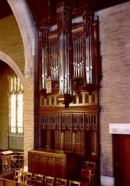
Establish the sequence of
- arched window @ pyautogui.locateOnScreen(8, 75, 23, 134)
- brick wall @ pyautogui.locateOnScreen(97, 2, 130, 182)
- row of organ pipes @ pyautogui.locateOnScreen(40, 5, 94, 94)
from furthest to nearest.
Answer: arched window @ pyautogui.locateOnScreen(8, 75, 23, 134) → row of organ pipes @ pyautogui.locateOnScreen(40, 5, 94, 94) → brick wall @ pyautogui.locateOnScreen(97, 2, 130, 182)

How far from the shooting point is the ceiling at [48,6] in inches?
378

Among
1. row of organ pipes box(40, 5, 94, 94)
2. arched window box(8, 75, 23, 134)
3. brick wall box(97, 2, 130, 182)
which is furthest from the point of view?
arched window box(8, 75, 23, 134)

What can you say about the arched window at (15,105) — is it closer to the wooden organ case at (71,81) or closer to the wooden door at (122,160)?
the wooden organ case at (71,81)

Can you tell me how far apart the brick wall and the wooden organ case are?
248mm

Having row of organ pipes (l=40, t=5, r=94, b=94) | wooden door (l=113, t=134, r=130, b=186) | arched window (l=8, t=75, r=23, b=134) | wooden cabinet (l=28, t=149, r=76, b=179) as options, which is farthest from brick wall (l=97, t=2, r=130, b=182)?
arched window (l=8, t=75, r=23, b=134)

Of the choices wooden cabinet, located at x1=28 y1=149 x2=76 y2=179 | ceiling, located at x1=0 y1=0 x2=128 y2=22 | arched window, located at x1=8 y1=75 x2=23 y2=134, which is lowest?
wooden cabinet, located at x1=28 y1=149 x2=76 y2=179

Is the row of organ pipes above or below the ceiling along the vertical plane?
below

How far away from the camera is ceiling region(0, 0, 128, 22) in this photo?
961cm

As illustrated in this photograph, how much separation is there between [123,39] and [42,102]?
4051 millimetres

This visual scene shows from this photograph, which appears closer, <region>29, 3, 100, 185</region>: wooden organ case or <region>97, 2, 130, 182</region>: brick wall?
<region>97, 2, 130, 182</region>: brick wall

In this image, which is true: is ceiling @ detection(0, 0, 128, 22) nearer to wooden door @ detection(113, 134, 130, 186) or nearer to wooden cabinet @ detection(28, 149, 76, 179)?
wooden door @ detection(113, 134, 130, 186)

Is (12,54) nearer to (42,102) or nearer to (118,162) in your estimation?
(42,102)

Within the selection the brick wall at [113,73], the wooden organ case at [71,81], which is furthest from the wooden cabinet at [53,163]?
the brick wall at [113,73]

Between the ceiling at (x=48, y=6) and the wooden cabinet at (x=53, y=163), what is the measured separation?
17.0 feet
